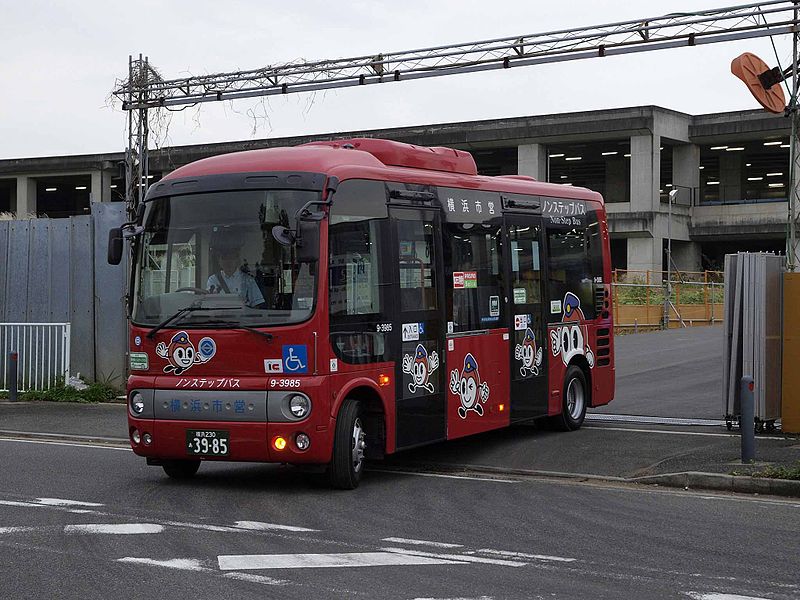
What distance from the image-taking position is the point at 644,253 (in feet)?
172

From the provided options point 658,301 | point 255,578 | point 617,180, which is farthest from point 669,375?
point 617,180

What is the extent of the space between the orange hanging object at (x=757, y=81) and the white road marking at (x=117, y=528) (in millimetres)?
10759

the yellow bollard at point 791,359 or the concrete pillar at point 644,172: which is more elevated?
the concrete pillar at point 644,172

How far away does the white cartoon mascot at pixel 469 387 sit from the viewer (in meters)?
13.4

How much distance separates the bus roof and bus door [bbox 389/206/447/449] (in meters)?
0.50

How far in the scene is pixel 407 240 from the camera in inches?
495

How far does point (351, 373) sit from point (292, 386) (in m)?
0.73

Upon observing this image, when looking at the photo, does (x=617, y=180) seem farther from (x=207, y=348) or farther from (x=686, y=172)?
(x=207, y=348)

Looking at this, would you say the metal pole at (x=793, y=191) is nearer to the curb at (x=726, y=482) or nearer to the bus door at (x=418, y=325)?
the curb at (x=726, y=482)

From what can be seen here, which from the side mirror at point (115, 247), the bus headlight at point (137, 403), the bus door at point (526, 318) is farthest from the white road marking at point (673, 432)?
the side mirror at point (115, 247)

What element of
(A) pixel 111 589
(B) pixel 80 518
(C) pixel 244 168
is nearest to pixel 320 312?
(C) pixel 244 168

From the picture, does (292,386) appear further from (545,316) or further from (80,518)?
(545,316)

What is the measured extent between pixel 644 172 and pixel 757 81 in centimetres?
3527

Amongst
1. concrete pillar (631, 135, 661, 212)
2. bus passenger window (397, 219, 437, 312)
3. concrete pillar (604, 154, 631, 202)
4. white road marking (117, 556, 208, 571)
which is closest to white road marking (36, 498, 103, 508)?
white road marking (117, 556, 208, 571)
